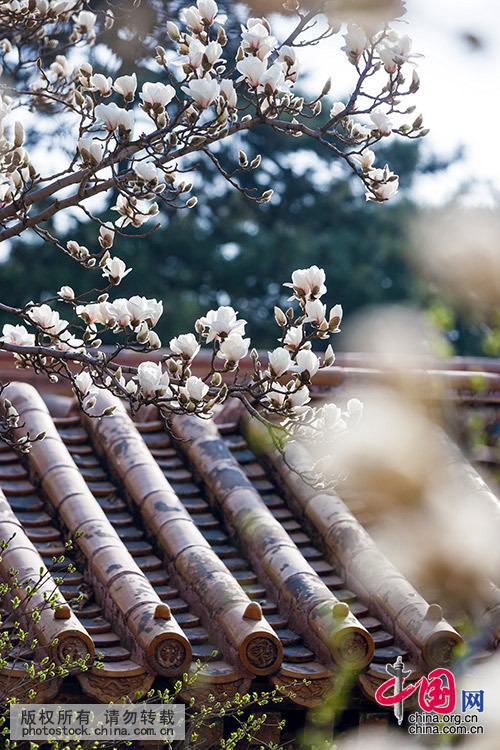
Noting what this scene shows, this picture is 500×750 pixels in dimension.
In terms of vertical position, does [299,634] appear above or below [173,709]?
above

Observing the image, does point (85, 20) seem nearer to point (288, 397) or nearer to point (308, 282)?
point (308, 282)

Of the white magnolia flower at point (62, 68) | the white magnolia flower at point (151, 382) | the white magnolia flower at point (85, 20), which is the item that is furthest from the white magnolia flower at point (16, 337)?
the white magnolia flower at point (85, 20)

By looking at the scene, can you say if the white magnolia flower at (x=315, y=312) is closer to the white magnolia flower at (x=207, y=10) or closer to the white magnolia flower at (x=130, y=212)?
the white magnolia flower at (x=130, y=212)

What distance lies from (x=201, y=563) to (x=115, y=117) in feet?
4.77

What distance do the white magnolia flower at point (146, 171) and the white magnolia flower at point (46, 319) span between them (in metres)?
0.50

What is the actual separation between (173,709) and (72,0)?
2909 mm

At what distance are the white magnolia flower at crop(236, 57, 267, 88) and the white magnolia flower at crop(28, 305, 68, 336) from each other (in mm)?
876

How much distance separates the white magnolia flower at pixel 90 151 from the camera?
2.29m

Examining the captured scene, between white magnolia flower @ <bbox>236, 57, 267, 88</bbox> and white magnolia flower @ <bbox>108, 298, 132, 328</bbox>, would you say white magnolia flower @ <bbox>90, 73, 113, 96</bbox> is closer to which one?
white magnolia flower @ <bbox>236, 57, 267, 88</bbox>

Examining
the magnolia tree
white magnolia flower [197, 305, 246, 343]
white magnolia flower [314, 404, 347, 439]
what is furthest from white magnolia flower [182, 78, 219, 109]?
white magnolia flower [314, 404, 347, 439]

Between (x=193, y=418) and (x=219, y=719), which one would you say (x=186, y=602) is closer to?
(x=219, y=719)

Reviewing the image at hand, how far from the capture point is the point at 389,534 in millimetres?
3357

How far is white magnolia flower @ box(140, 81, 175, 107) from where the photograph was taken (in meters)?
2.28

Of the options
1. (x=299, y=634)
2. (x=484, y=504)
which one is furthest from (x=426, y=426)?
(x=299, y=634)
